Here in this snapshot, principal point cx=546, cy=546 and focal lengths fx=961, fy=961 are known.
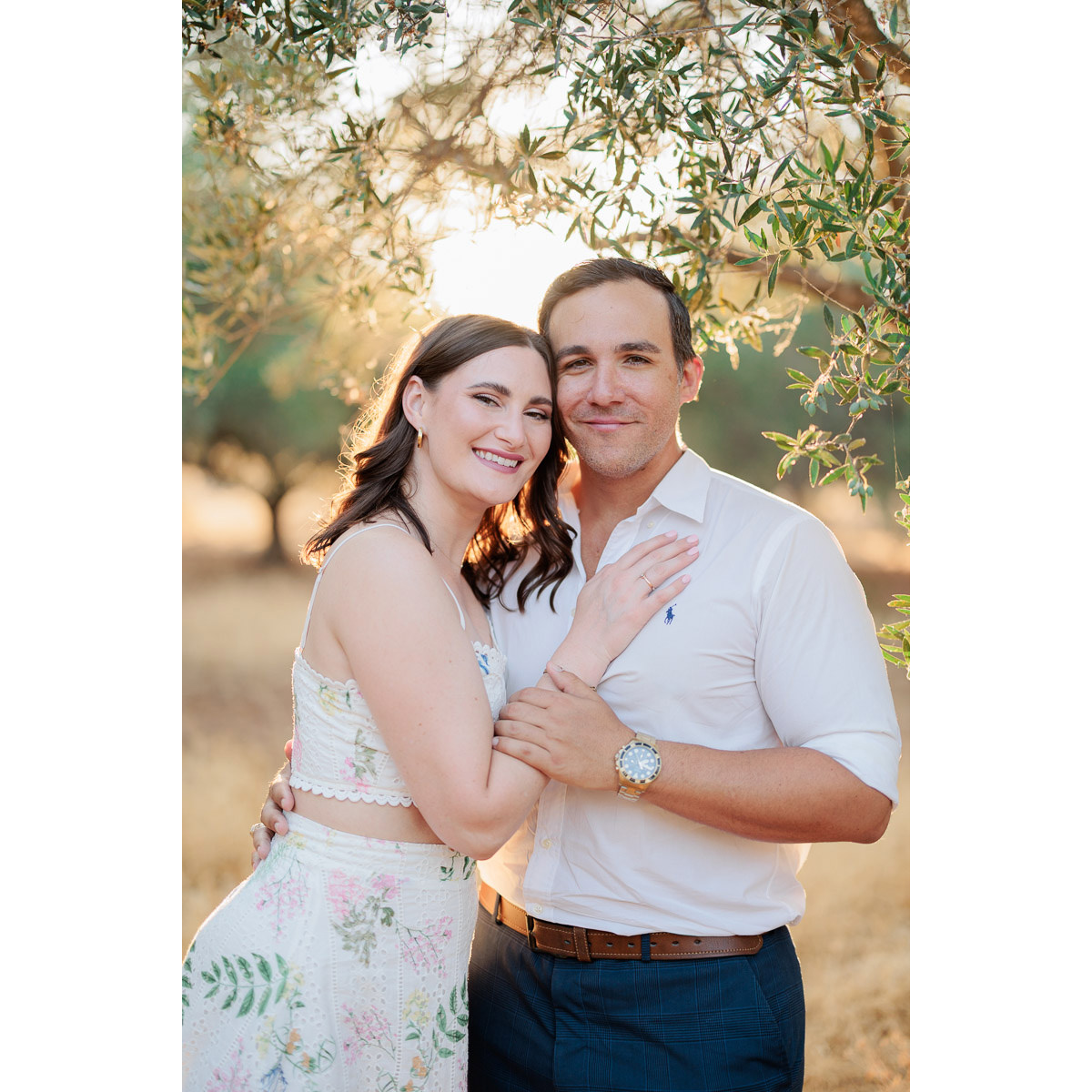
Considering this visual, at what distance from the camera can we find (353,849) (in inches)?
70.6

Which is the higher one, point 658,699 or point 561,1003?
point 658,699

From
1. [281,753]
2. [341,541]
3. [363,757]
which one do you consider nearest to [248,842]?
[281,753]

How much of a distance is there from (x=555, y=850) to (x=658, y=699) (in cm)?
38

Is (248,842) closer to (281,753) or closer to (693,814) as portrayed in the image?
(281,753)

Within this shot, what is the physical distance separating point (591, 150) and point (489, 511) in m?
0.93

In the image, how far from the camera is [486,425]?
194 centimetres

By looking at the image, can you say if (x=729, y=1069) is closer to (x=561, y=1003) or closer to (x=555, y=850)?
(x=561, y=1003)

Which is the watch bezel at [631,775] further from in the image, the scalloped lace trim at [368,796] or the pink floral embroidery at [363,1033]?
the pink floral embroidery at [363,1033]

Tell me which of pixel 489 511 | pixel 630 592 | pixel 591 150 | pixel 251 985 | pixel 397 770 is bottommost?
pixel 251 985

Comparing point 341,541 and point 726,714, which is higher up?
point 341,541

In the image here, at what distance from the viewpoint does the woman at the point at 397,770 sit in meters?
1.67

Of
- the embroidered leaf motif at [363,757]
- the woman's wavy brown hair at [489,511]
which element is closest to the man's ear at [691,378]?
the woman's wavy brown hair at [489,511]
